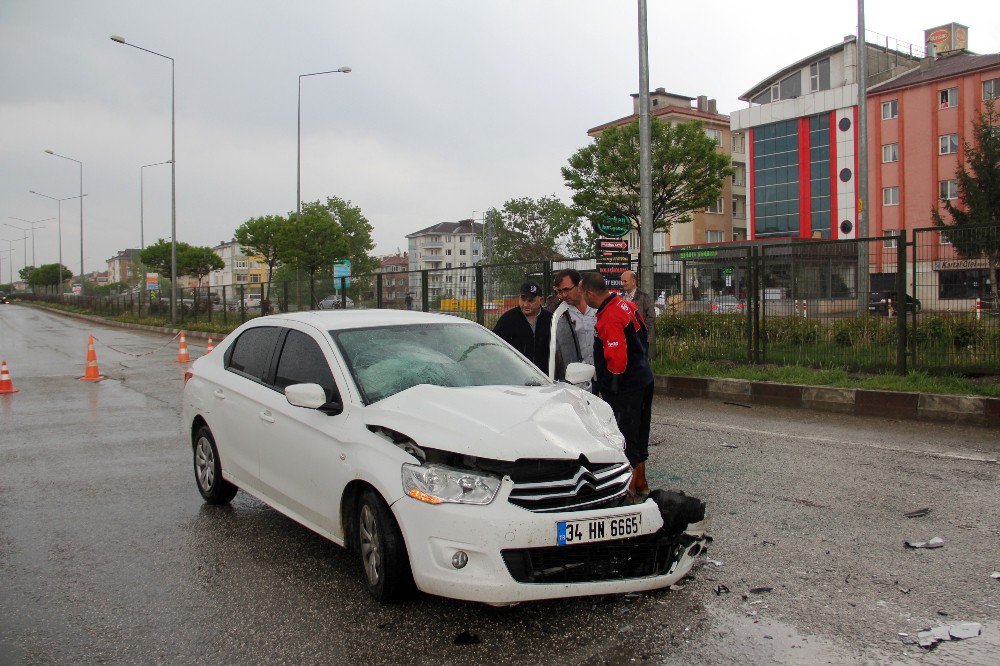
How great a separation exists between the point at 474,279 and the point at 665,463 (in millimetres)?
10145

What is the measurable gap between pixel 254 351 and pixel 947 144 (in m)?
55.3

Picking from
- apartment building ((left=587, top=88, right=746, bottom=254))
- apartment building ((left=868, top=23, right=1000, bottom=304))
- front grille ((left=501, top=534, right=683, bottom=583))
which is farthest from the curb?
apartment building ((left=587, top=88, right=746, bottom=254))

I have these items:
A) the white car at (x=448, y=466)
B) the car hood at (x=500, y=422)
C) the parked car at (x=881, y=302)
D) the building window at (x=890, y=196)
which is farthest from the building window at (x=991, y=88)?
the car hood at (x=500, y=422)

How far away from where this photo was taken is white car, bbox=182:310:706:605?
3.61m

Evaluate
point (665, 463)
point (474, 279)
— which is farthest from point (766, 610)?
point (474, 279)

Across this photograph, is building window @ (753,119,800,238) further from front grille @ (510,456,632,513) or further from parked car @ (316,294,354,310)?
front grille @ (510,456,632,513)

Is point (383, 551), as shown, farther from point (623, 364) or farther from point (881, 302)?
point (881, 302)

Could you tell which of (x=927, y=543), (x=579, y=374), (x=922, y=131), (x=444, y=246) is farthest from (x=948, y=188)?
(x=444, y=246)

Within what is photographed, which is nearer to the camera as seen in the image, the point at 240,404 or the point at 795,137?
the point at 240,404

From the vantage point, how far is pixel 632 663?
3.38m

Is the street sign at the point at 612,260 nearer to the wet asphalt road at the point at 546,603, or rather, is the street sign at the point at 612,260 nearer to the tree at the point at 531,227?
the wet asphalt road at the point at 546,603

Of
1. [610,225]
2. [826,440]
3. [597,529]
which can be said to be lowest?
[826,440]

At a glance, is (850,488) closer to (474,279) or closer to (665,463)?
(665,463)

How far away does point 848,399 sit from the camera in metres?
10.7
